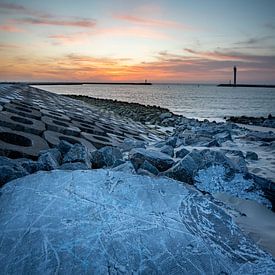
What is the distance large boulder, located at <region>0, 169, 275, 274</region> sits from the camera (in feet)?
5.12

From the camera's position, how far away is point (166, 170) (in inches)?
131

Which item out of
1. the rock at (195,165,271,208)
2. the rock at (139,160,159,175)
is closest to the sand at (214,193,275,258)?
the rock at (195,165,271,208)

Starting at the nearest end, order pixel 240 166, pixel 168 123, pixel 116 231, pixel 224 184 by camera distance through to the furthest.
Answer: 1. pixel 116 231
2. pixel 224 184
3. pixel 240 166
4. pixel 168 123

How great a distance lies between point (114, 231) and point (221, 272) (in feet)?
2.14

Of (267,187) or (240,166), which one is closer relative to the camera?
(267,187)

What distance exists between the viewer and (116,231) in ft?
5.79

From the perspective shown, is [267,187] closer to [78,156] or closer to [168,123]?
[78,156]

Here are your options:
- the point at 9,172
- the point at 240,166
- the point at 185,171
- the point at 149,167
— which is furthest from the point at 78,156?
the point at 240,166

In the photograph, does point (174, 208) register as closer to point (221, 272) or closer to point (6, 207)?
point (221, 272)

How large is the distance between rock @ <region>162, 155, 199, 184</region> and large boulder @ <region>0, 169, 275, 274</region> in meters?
0.64

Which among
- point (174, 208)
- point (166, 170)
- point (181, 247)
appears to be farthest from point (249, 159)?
point (181, 247)

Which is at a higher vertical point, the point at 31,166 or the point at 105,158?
the point at 31,166

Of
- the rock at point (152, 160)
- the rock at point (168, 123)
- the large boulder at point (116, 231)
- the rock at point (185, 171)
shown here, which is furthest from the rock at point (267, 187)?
the rock at point (168, 123)

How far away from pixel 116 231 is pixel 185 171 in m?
1.45
